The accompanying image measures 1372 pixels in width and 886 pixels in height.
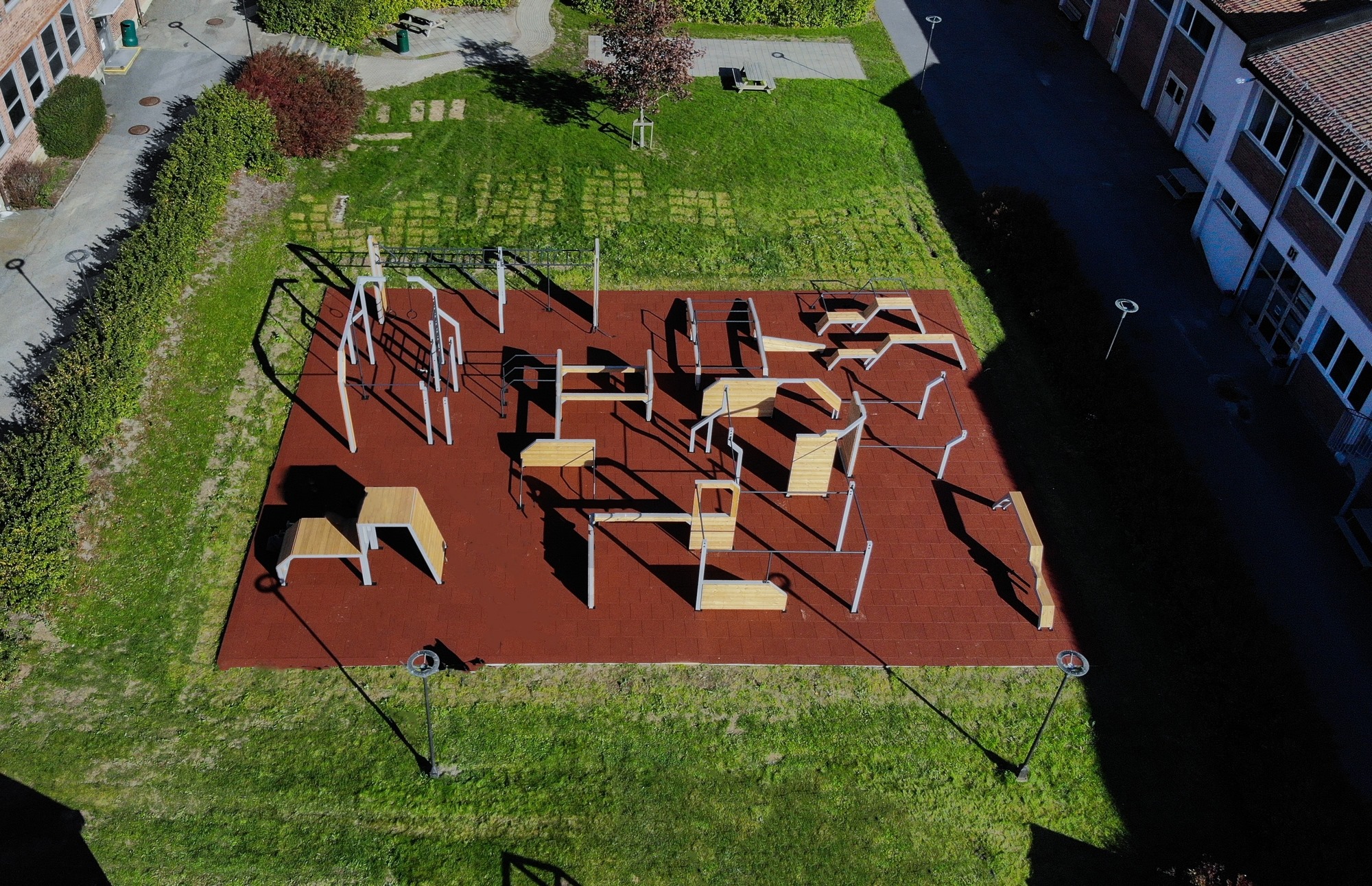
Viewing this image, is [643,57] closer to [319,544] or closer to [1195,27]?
[1195,27]

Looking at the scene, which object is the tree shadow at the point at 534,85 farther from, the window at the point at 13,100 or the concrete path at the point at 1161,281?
the window at the point at 13,100

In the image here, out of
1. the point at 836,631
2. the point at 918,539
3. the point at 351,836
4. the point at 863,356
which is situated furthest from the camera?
the point at 863,356

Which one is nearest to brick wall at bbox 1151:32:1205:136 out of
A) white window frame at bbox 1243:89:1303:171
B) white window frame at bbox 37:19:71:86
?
white window frame at bbox 1243:89:1303:171

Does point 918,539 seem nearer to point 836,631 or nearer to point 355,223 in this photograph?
point 836,631

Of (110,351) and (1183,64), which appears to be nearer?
(110,351)

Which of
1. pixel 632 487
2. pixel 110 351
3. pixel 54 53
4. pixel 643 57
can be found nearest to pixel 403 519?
pixel 632 487

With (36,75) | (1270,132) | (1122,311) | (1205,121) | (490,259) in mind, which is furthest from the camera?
(1205,121)

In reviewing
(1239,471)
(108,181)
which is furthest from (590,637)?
(108,181)
